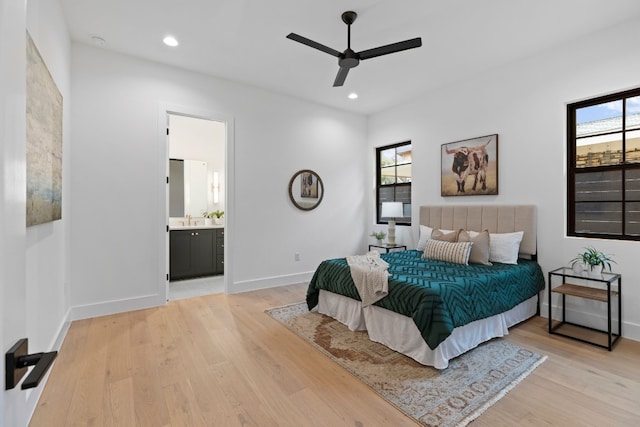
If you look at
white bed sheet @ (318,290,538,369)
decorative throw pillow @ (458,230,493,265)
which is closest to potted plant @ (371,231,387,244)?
A: decorative throw pillow @ (458,230,493,265)

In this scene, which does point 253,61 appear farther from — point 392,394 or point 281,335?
point 392,394

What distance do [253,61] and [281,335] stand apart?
3.07 m

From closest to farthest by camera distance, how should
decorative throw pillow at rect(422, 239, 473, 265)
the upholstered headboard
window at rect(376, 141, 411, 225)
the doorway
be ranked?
decorative throw pillow at rect(422, 239, 473, 265)
the upholstered headboard
window at rect(376, 141, 411, 225)
the doorway

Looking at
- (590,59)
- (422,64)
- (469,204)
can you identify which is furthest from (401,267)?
(590,59)

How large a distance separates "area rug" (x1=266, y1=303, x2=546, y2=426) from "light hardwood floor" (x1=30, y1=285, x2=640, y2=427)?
65 millimetres

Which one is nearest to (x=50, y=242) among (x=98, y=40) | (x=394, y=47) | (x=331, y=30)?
(x=98, y=40)

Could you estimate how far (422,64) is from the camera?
373 cm

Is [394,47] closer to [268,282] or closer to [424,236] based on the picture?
[424,236]

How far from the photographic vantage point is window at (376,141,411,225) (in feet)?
16.9

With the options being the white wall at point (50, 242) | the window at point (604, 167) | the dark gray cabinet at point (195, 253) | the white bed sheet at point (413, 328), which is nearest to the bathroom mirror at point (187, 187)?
the dark gray cabinet at point (195, 253)

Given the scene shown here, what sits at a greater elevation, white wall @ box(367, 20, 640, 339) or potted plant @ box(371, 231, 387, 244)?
white wall @ box(367, 20, 640, 339)

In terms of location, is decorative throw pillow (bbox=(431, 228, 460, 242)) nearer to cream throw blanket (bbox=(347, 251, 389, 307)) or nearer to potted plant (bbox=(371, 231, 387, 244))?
cream throw blanket (bbox=(347, 251, 389, 307))

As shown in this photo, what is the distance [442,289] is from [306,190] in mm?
3001

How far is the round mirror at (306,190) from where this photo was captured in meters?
4.86
